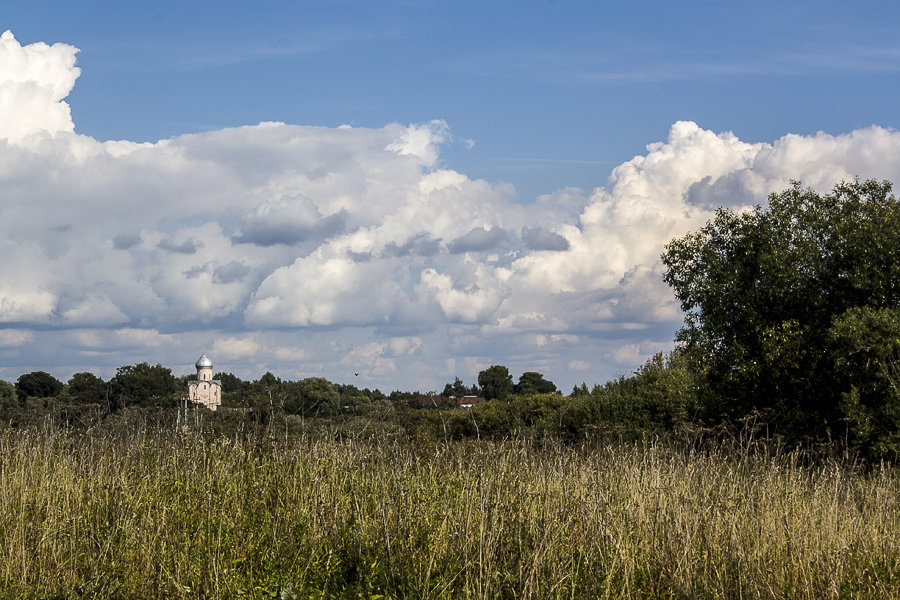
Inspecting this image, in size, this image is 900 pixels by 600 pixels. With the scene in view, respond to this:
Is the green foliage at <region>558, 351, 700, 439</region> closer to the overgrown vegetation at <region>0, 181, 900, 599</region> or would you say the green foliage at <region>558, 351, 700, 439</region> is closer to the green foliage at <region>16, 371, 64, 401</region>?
the overgrown vegetation at <region>0, 181, 900, 599</region>

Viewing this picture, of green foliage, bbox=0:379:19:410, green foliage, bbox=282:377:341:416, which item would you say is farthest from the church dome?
green foliage, bbox=282:377:341:416

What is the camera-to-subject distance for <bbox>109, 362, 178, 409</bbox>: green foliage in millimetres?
11830

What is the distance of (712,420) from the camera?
2050cm

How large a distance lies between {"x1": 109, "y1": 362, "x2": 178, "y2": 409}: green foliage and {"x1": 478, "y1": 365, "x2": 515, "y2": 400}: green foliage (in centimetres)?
3902

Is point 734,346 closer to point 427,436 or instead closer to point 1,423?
point 427,436

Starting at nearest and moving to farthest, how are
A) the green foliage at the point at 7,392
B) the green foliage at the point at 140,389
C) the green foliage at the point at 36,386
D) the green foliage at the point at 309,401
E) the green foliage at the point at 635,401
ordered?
the green foliage at the point at 309,401 → the green foliage at the point at 140,389 → the green foliage at the point at 635,401 → the green foliage at the point at 7,392 → the green foliage at the point at 36,386

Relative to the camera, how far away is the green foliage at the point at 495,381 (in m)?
75.8

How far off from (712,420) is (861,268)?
5.07 m

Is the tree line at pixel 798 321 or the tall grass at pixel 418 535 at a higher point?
the tree line at pixel 798 321

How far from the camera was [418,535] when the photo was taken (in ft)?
21.1

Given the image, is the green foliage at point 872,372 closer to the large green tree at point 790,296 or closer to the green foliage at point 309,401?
the large green tree at point 790,296

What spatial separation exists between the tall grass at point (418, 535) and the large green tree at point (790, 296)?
427 inches

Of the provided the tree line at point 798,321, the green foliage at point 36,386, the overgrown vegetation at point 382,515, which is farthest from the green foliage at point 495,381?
the overgrown vegetation at point 382,515

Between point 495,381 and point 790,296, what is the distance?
58.6 metres
